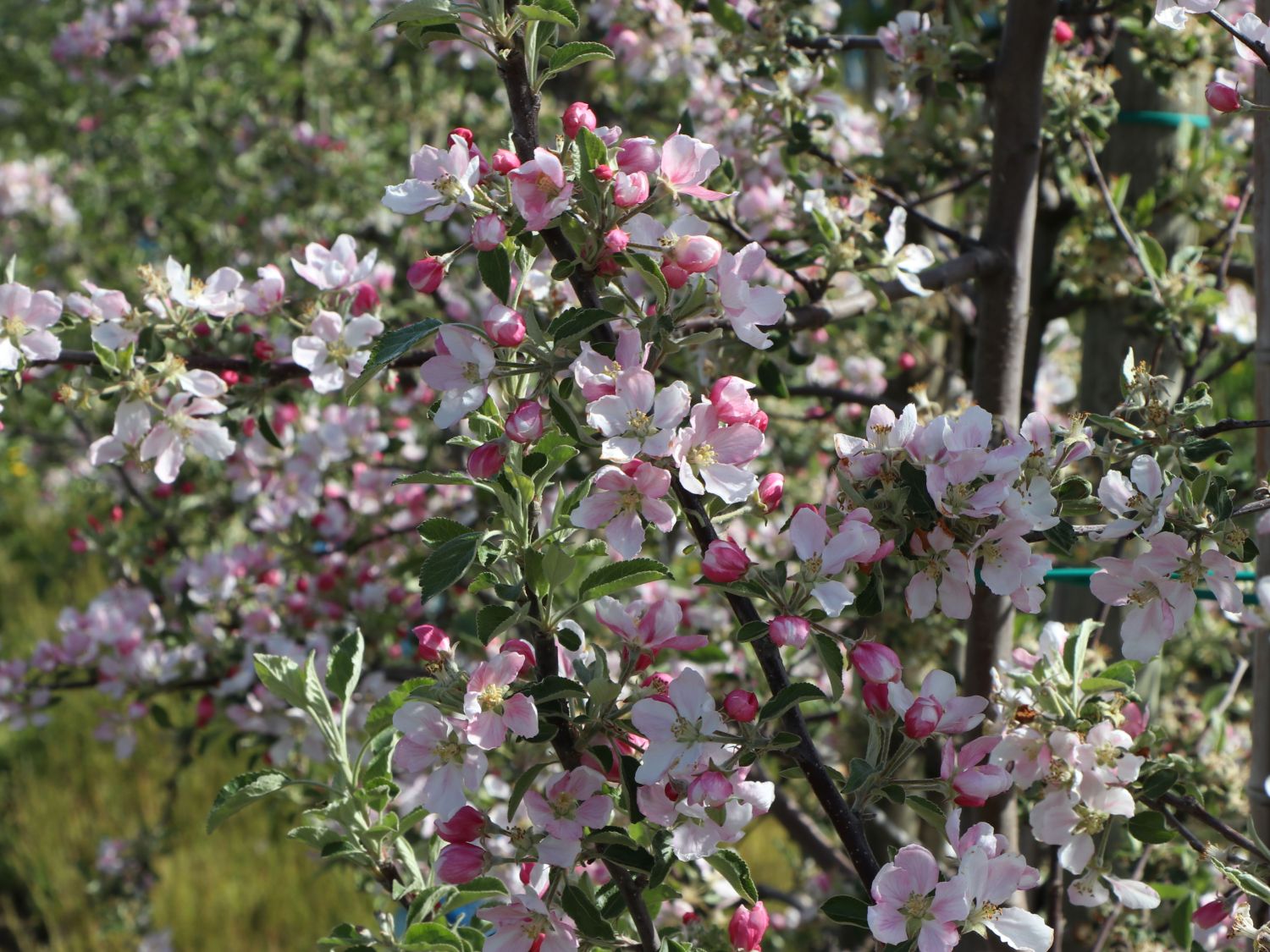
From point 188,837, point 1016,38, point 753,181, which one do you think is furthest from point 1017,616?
point 188,837

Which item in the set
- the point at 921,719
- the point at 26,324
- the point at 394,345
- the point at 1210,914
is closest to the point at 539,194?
the point at 394,345

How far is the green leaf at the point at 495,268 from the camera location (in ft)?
3.29

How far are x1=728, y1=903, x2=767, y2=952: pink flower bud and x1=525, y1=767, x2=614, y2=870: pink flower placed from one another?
168 mm

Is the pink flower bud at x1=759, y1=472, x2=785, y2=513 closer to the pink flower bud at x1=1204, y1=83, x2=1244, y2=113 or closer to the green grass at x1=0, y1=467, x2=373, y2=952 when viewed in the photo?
the pink flower bud at x1=1204, y1=83, x2=1244, y2=113

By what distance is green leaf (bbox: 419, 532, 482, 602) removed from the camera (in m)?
0.89

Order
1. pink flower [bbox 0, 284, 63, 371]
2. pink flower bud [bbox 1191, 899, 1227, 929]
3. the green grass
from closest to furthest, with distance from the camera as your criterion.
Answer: pink flower bud [bbox 1191, 899, 1227, 929], pink flower [bbox 0, 284, 63, 371], the green grass

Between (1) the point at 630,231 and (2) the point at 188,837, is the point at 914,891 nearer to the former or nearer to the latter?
(1) the point at 630,231

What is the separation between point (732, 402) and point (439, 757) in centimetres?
39

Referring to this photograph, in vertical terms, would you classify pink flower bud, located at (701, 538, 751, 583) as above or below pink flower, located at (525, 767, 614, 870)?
above

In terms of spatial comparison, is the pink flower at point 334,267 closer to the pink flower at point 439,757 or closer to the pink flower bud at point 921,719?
the pink flower at point 439,757

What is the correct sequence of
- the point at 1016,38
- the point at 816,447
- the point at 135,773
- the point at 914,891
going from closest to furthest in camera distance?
the point at 914,891
the point at 1016,38
the point at 816,447
the point at 135,773

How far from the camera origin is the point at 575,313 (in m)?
0.94

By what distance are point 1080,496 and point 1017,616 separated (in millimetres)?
1290

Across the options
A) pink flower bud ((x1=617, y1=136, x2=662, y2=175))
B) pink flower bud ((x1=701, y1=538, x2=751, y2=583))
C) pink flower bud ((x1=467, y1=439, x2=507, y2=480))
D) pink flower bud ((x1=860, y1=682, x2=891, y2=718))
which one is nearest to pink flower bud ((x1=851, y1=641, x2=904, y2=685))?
pink flower bud ((x1=860, y1=682, x2=891, y2=718))
